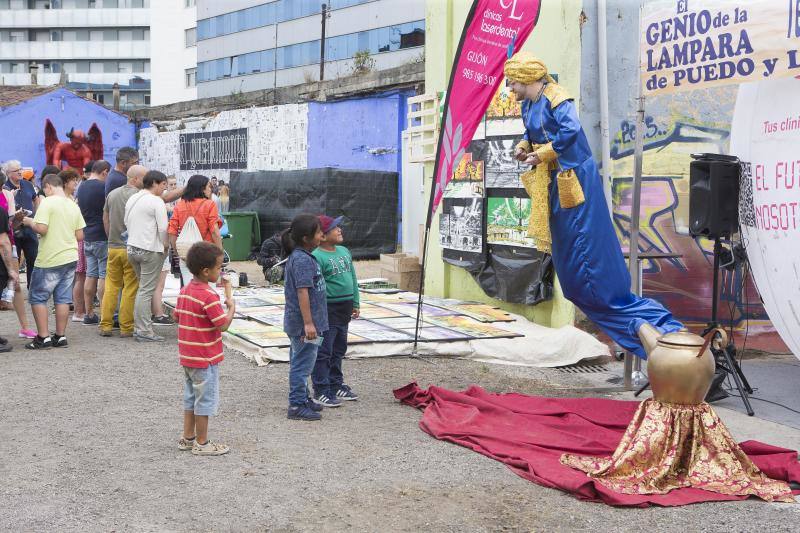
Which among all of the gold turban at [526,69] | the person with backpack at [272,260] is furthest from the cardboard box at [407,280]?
the gold turban at [526,69]

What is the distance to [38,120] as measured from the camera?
29266mm

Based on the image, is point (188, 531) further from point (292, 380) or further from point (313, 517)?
point (292, 380)

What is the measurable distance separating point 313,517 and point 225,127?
24.3m

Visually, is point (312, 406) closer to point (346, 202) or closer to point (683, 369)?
point (683, 369)

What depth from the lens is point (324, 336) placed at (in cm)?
682

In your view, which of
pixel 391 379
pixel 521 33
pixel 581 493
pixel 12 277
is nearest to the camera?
pixel 581 493

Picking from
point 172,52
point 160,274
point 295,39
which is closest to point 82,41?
point 172,52

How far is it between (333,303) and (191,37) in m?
71.1

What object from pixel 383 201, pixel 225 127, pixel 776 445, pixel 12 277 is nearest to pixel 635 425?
pixel 776 445

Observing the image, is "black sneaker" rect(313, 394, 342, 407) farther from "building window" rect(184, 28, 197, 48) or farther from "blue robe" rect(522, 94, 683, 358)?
"building window" rect(184, 28, 197, 48)

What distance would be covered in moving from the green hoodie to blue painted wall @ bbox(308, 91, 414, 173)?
1483 cm

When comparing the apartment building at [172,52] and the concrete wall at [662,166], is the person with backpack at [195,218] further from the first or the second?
the apartment building at [172,52]

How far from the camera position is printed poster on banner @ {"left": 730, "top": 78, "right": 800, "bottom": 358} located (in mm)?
6059

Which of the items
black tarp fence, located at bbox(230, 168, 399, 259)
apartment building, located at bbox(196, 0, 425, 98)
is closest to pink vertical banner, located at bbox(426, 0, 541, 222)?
black tarp fence, located at bbox(230, 168, 399, 259)
